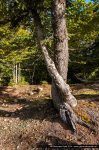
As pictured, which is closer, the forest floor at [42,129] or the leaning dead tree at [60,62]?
the forest floor at [42,129]

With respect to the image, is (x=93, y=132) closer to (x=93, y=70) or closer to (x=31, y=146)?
(x=31, y=146)

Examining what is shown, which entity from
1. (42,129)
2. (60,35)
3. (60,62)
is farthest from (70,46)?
(42,129)

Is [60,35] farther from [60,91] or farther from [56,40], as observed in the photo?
[60,91]

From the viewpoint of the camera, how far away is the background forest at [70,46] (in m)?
17.1

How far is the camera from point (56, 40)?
9.28m

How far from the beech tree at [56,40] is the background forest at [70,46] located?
42cm

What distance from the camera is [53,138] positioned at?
862 cm

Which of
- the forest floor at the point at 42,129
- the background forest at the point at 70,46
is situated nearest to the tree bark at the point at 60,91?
the forest floor at the point at 42,129

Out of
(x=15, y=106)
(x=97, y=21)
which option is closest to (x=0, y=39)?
(x=97, y=21)

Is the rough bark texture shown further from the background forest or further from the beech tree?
the background forest

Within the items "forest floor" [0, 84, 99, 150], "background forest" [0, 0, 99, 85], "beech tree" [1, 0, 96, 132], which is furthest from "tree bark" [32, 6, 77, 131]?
"background forest" [0, 0, 99, 85]

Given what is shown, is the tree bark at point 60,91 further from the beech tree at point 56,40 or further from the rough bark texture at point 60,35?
the rough bark texture at point 60,35

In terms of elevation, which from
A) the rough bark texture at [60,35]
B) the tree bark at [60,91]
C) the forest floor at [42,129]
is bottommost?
the forest floor at [42,129]

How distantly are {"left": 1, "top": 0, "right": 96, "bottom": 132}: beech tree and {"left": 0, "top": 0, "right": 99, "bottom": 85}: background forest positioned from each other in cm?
42
